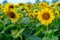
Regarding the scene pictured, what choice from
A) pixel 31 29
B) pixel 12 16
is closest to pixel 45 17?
pixel 31 29

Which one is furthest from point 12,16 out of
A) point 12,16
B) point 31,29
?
point 31,29

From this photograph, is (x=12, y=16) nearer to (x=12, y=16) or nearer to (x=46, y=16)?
(x=12, y=16)

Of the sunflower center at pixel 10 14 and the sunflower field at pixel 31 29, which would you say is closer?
the sunflower field at pixel 31 29

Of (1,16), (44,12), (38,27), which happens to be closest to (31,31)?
(38,27)

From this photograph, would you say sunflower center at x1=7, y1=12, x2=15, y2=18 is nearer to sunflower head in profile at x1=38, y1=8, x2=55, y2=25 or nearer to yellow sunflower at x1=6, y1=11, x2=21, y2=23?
yellow sunflower at x1=6, y1=11, x2=21, y2=23

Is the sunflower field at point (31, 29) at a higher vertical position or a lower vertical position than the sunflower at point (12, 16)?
lower

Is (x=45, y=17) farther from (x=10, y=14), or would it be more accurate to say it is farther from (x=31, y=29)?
(x=10, y=14)

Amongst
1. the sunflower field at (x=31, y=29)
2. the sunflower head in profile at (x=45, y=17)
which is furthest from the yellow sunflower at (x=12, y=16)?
the sunflower head in profile at (x=45, y=17)

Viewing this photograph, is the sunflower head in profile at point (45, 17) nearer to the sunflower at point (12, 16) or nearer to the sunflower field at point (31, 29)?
the sunflower field at point (31, 29)

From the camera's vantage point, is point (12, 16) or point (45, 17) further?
point (12, 16)

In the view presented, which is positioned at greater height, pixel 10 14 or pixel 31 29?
pixel 10 14

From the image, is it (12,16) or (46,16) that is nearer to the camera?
(46,16)

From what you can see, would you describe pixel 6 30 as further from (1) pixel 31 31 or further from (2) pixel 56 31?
(2) pixel 56 31

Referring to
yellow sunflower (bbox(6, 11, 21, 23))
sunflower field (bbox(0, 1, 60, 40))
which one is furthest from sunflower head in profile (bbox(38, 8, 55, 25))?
yellow sunflower (bbox(6, 11, 21, 23))
